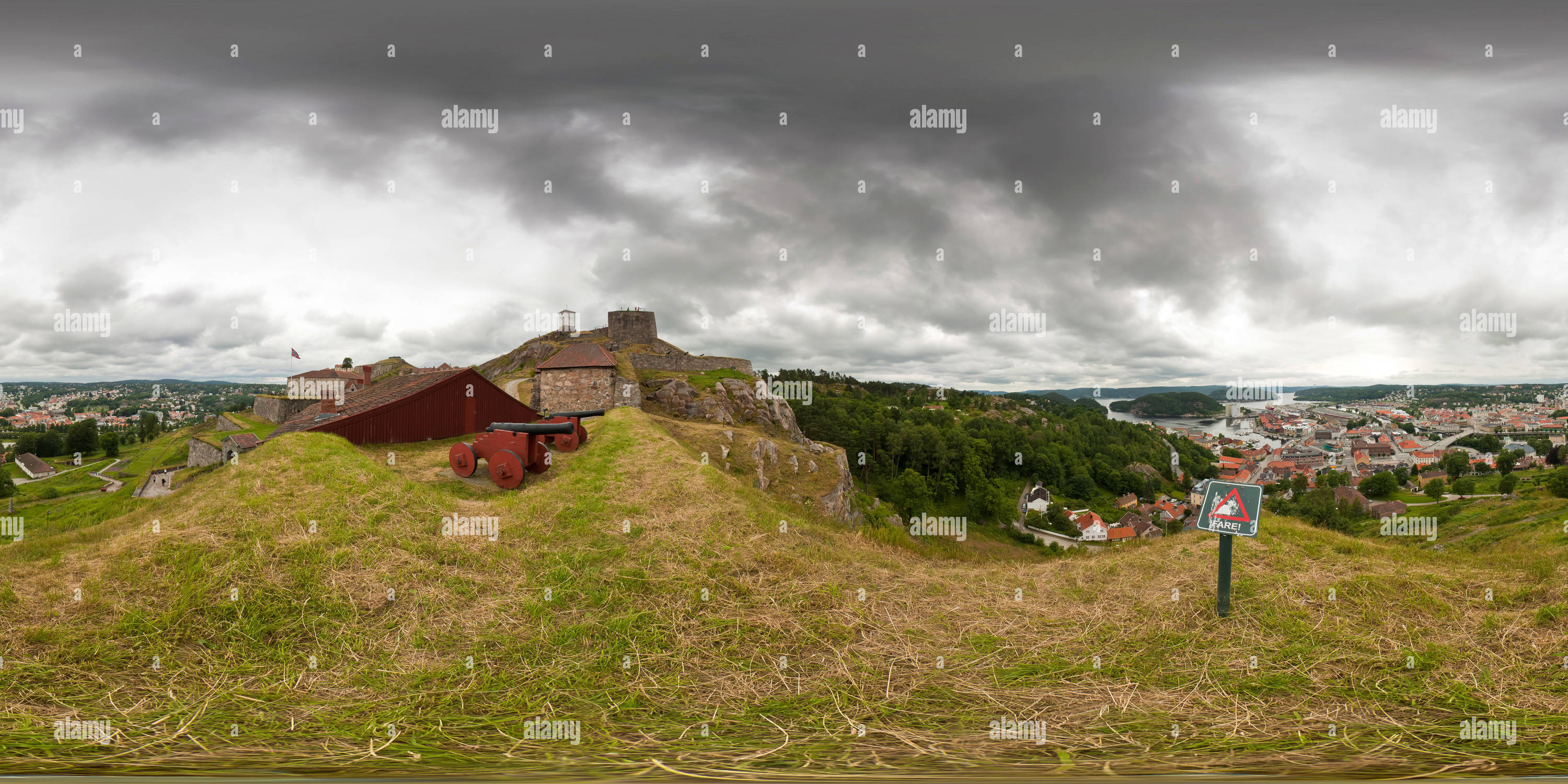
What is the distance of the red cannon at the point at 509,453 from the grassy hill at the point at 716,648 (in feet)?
9.27

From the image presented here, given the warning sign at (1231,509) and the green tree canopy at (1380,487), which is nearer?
the warning sign at (1231,509)

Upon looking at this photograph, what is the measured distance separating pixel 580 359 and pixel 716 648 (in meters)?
30.9

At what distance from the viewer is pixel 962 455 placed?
86.1 metres

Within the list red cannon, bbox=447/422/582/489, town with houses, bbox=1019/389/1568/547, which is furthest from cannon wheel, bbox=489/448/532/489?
town with houses, bbox=1019/389/1568/547

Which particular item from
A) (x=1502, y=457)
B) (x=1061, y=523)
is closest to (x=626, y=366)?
(x=1502, y=457)

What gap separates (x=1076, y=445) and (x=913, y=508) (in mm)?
55384

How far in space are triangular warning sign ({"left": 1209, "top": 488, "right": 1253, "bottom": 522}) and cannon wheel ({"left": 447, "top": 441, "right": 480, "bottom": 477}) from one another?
11928mm

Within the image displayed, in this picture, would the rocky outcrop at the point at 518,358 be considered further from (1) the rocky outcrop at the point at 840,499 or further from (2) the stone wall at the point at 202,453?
(1) the rocky outcrop at the point at 840,499

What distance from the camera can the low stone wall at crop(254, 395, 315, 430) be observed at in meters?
37.3

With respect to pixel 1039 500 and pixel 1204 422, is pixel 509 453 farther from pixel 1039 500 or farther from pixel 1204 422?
pixel 1204 422

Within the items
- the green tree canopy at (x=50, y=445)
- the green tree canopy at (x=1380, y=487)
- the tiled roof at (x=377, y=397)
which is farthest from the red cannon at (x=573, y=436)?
the green tree canopy at (x=1380, y=487)

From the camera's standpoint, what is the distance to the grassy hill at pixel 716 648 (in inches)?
139

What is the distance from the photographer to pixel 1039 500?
277 ft

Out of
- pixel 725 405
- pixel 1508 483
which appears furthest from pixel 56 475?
pixel 1508 483
